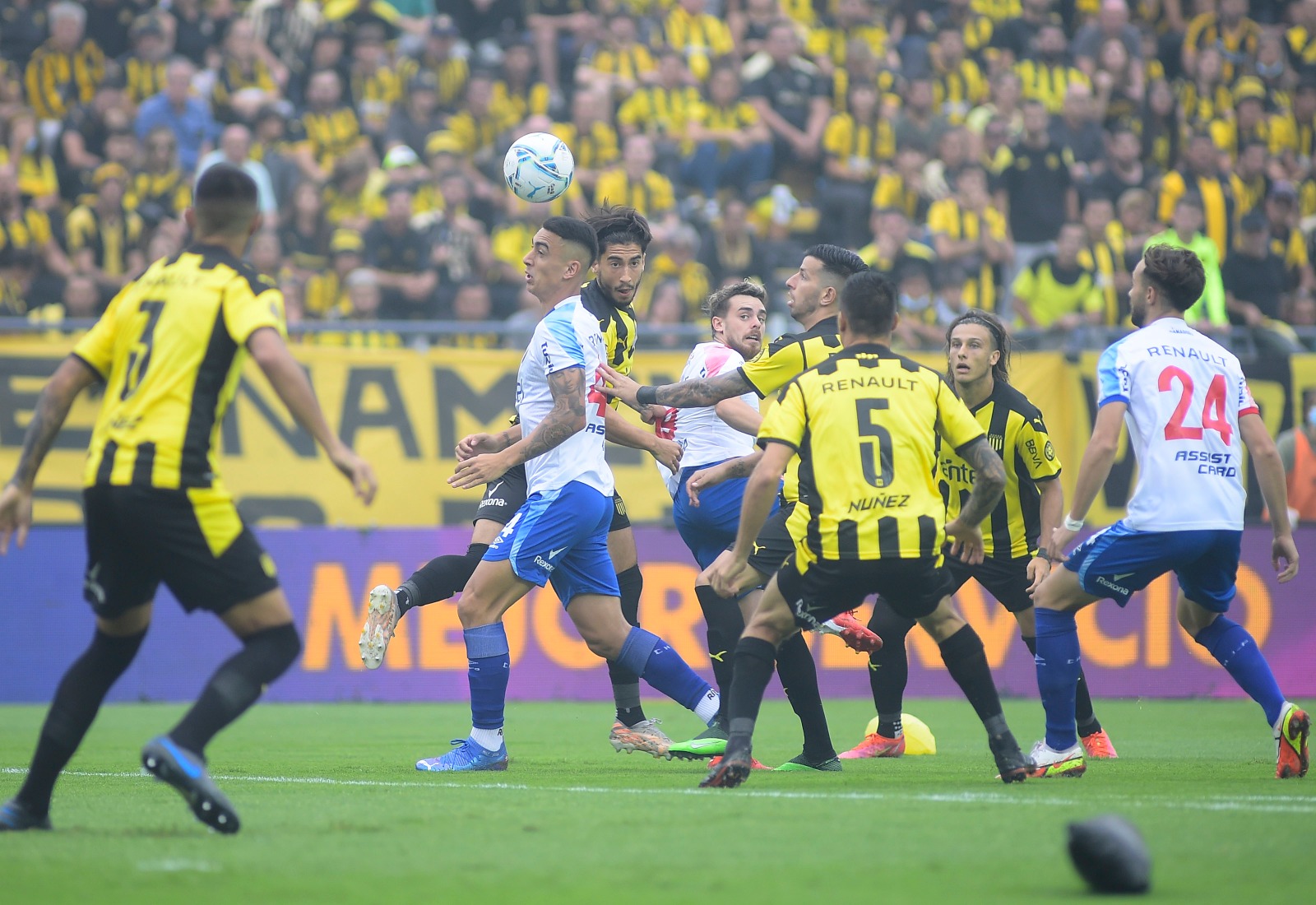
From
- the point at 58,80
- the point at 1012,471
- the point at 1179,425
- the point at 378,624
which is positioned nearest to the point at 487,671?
the point at 378,624

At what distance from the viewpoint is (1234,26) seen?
21.4m

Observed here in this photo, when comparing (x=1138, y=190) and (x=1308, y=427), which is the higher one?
(x=1138, y=190)

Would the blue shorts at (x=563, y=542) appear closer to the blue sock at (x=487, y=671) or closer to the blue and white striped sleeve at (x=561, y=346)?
the blue sock at (x=487, y=671)

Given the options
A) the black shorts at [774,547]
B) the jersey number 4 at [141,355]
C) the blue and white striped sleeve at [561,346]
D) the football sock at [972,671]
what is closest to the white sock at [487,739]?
the black shorts at [774,547]

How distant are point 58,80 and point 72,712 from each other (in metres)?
14.2

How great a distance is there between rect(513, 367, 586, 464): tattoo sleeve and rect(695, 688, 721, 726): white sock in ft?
5.25

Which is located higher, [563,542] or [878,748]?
[563,542]

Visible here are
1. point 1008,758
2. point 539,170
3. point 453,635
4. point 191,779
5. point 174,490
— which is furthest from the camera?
point 453,635

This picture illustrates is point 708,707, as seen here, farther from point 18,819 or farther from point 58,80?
point 58,80

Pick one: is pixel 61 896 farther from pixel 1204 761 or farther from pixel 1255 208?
pixel 1255 208

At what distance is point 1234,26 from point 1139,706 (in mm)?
12449

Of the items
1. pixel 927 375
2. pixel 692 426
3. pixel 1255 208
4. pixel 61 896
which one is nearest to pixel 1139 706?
pixel 692 426

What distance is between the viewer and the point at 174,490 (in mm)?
5316

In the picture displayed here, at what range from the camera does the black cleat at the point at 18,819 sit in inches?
216
